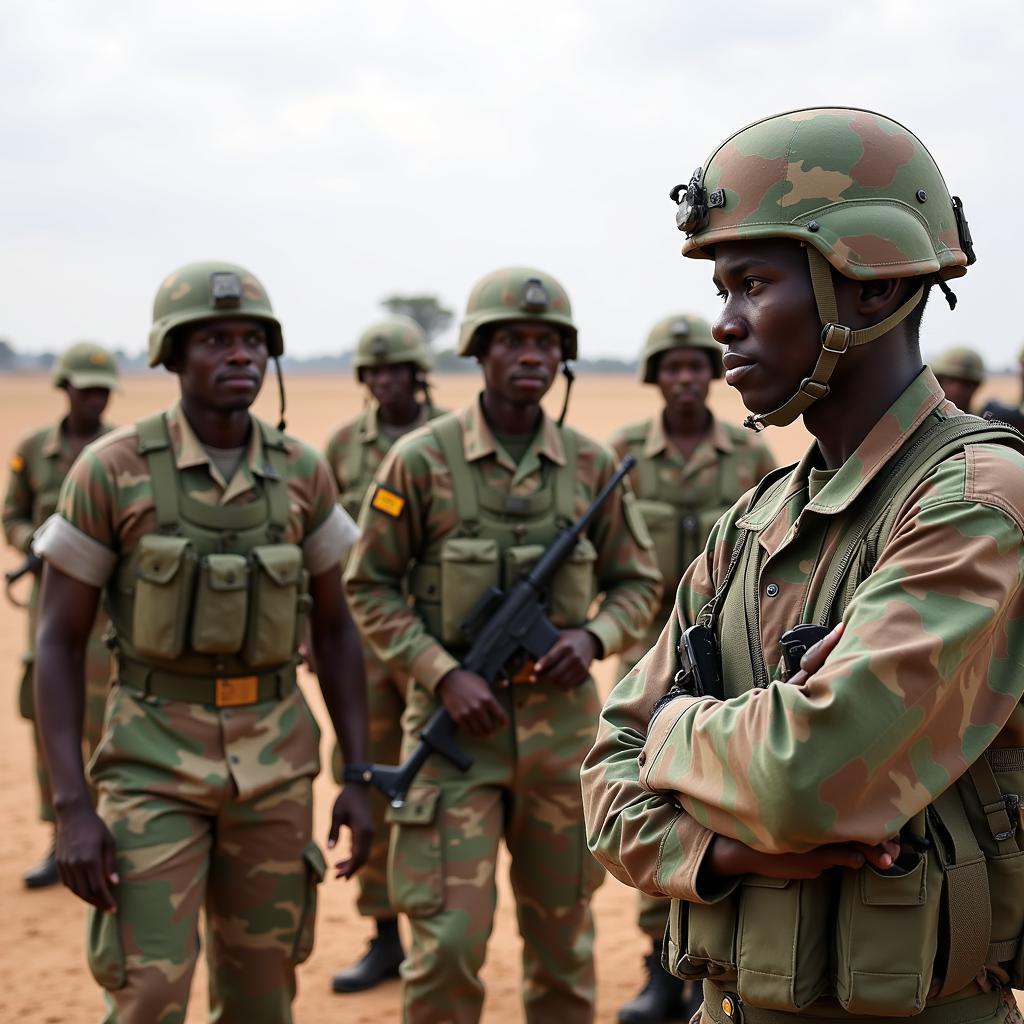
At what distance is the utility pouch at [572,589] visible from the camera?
5.21m

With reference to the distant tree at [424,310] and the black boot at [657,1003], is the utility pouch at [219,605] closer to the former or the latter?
the black boot at [657,1003]

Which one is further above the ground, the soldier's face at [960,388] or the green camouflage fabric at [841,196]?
the soldier's face at [960,388]

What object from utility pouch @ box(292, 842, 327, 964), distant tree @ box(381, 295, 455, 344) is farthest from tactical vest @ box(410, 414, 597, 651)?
distant tree @ box(381, 295, 455, 344)

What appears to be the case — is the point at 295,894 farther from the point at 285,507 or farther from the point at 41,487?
the point at 41,487

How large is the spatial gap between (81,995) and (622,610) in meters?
3.14

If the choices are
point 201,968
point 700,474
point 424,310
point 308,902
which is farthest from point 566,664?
point 424,310

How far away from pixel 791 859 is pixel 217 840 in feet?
9.40

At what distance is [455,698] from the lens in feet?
16.2

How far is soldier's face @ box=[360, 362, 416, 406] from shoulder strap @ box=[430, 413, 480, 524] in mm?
3687

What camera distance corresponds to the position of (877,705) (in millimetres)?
2080

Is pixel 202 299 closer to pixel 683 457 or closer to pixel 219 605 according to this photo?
pixel 219 605

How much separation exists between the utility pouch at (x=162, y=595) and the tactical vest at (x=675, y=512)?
124 inches

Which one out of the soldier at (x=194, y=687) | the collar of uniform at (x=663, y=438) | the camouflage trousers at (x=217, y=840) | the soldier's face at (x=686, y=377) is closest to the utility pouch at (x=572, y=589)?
the soldier at (x=194, y=687)

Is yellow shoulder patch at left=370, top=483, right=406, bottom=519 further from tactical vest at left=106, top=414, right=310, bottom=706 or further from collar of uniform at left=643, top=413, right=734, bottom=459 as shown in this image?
collar of uniform at left=643, top=413, right=734, bottom=459
